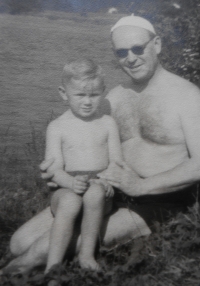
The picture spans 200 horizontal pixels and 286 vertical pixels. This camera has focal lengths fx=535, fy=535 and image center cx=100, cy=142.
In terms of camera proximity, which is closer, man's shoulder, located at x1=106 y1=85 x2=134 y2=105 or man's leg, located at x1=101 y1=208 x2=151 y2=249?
man's leg, located at x1=101 y1=208 x2=151 y2=249

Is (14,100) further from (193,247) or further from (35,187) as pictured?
(193,247)

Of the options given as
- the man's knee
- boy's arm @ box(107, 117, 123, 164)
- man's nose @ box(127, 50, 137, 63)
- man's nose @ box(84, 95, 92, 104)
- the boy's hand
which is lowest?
the man's knee

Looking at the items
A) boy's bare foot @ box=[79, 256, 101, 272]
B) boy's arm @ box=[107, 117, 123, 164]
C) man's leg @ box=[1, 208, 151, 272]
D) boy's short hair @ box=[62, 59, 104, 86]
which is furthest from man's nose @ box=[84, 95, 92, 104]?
boy's bare foot @ box=[79, 256, 101, 272]

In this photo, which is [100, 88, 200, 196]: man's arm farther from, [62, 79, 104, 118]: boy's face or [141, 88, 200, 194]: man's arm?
[62, 79, 104, 118]: boy's face

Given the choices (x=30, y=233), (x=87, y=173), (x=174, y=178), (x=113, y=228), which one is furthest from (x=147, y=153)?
(x=30, y=233)

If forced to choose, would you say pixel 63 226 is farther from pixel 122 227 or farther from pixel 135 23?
pixel 135 23

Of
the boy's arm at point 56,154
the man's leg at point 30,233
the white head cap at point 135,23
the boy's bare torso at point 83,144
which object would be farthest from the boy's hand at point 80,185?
the white head cap at point 135,23
